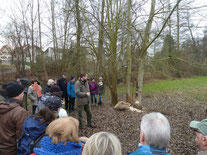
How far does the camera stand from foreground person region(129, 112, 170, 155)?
1.30 metres

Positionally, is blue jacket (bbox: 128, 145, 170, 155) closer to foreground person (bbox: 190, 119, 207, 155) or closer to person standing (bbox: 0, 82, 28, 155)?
foreground person (bbox: 190, 119, 207, 155)

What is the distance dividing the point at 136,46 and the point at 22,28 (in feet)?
38.4

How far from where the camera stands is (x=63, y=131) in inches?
60.0

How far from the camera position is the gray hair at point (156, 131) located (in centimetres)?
130

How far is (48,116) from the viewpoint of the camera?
6.13ft

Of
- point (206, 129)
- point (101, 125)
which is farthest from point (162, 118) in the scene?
point (101, 125)

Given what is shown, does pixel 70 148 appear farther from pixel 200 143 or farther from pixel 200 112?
pixel 200 112

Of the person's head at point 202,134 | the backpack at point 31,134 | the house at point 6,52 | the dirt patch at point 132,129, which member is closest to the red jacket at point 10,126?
the backpack at point 31,134

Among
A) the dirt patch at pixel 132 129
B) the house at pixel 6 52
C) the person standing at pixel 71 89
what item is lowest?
the dirt patch at pixel 132 129

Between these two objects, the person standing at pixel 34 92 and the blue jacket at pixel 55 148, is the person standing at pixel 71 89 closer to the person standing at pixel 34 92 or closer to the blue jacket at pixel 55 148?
the person standing at pixel 34 92

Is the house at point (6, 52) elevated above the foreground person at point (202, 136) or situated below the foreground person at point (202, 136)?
above

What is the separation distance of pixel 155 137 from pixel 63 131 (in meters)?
0.87

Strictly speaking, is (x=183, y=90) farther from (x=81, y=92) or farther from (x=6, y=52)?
(x=6, y=52)

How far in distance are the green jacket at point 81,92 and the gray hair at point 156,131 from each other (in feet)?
11.2
